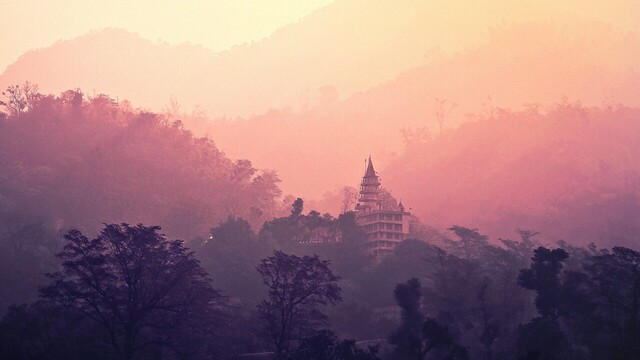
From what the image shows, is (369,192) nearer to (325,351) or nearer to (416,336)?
(416,336)

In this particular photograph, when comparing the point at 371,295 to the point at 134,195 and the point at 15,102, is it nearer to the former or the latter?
the point at 134,195

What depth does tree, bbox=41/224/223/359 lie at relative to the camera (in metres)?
65.1

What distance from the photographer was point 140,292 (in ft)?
220

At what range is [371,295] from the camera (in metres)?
100

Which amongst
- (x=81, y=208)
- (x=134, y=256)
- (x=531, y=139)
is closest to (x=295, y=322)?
(x=134, y=256)

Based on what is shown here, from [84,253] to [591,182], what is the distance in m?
108

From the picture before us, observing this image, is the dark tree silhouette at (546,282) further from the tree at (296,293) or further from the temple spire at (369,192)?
the temple spire at (369,192)

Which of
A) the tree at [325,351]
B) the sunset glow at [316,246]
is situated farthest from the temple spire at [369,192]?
the tree at [325,351]

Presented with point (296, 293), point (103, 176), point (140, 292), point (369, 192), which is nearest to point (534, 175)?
point (369, 192)

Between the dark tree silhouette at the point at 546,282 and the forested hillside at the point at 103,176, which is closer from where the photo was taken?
the dark tree silhouette at the point at 546,282

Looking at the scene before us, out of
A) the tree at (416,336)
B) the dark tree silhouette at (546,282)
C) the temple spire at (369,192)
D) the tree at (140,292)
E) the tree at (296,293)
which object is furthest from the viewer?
the temple spire at (369,192)

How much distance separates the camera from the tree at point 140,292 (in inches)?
2564

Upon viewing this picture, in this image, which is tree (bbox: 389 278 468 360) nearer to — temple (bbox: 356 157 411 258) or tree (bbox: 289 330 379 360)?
tree (bbox: 289 330 379 360)

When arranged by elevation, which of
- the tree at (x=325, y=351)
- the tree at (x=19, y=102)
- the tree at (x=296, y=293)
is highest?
the tree at (x=19, y=102)
